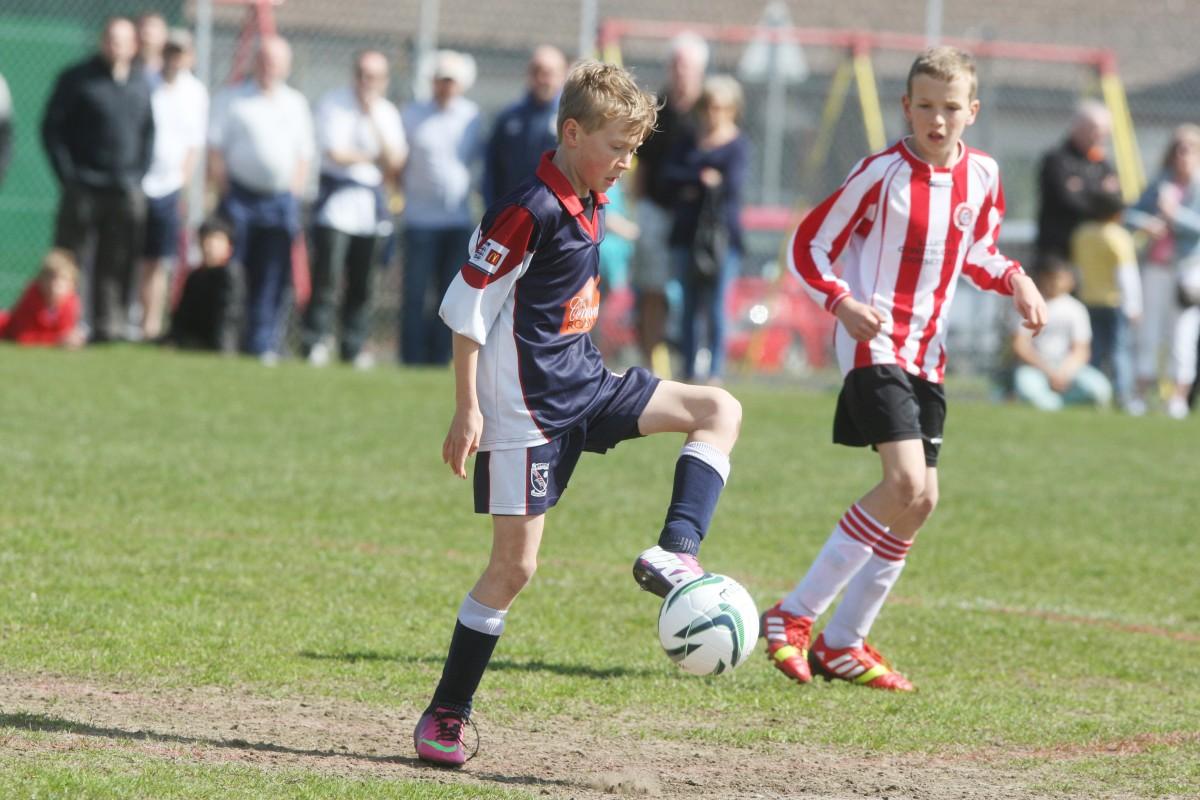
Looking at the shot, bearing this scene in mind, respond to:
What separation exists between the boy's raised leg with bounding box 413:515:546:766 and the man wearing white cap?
9.62 m

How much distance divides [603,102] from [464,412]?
0.88 m

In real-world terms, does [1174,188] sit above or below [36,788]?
above

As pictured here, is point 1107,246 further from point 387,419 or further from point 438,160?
point 387,419

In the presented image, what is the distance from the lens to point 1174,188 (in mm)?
15828

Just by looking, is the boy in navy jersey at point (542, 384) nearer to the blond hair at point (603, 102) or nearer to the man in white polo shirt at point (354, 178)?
the blond hair at point (603, 102)

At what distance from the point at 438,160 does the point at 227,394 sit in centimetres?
317

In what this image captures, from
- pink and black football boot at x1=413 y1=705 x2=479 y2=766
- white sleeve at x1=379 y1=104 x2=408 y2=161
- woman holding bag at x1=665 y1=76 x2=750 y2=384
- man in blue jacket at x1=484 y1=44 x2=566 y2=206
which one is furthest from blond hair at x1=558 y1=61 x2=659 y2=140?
white sleeve at x1=379 y1=104 x2=408 y2=161

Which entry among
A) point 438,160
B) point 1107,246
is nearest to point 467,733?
point 438,160

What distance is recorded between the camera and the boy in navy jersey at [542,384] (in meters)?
4.71

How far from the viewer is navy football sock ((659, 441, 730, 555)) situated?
4852 mm

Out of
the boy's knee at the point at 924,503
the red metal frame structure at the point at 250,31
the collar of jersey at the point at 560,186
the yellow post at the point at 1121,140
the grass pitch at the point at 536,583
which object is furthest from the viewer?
the yellow post at the point at 1121,140

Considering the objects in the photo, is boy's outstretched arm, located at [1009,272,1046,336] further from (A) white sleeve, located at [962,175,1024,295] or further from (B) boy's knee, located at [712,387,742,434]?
(B) boy's knee, located at [712,387,742,434]

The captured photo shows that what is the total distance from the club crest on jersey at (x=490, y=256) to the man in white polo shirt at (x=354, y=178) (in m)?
9.81

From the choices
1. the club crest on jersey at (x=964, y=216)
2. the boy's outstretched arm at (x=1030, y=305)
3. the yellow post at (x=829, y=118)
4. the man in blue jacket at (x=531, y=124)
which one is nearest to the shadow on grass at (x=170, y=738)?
the boy's outstretched arm at (x=1030, y=305)
